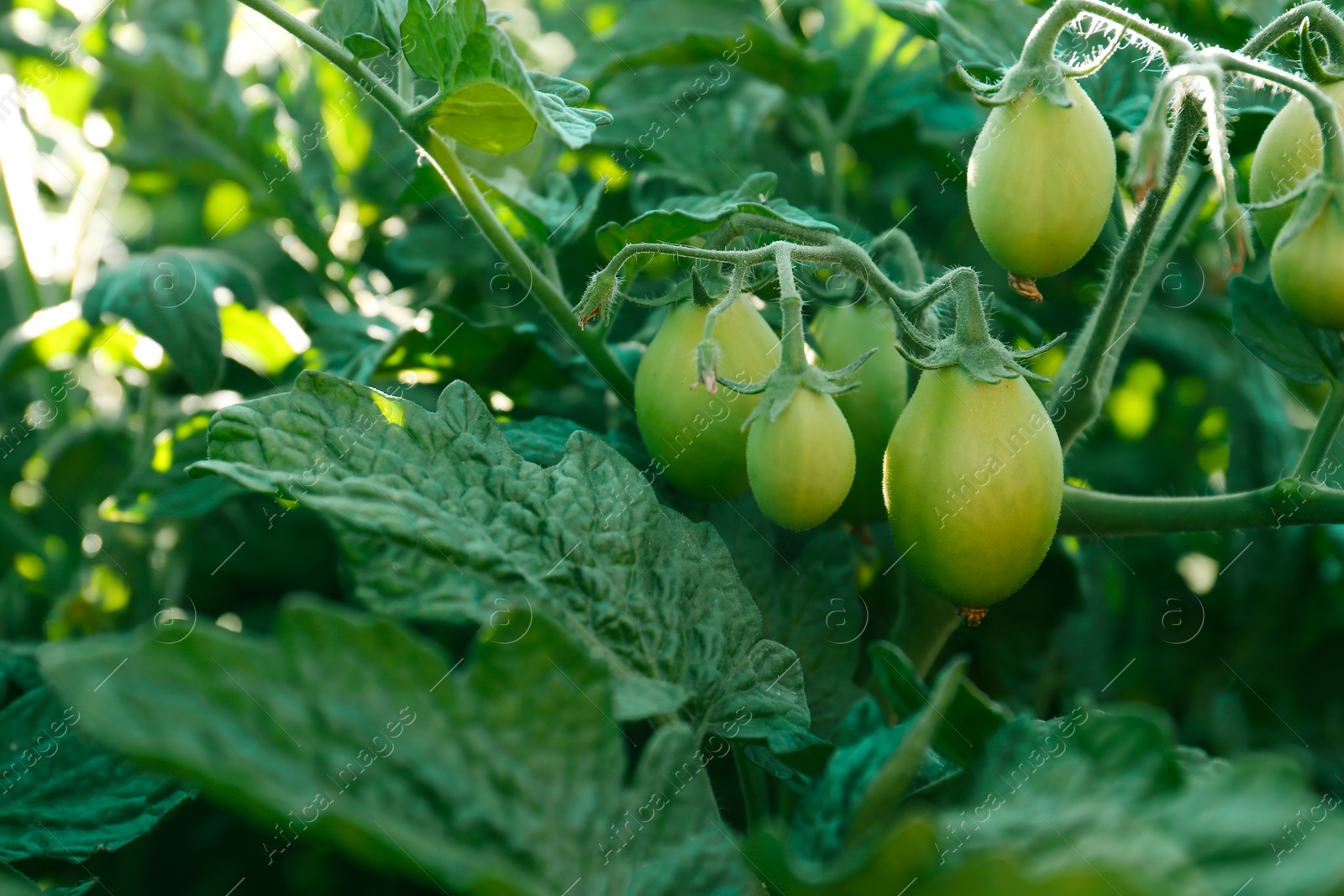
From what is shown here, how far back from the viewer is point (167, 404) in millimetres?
881

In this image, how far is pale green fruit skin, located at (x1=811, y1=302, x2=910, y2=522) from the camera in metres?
0.61

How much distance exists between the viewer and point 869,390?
61 centimetres

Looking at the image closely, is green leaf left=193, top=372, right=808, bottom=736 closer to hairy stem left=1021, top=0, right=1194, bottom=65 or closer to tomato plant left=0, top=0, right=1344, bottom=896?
tomato plant left=0, top=0, right=1344, bottom=896

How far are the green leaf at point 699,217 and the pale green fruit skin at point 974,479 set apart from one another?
109 mm

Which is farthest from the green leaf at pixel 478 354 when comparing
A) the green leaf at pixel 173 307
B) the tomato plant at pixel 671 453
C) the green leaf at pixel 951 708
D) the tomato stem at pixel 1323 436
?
the tomato stem at pixel 1323 436

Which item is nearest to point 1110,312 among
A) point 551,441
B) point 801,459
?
point 801,459

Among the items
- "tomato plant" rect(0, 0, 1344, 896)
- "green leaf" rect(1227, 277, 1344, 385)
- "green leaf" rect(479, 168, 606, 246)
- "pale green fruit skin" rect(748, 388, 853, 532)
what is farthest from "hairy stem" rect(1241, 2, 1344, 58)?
"green leaf" rect(479, 168, 606, 246)

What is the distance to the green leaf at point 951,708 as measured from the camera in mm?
446

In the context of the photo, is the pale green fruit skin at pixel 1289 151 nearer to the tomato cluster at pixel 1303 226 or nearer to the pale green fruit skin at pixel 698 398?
the tomato cluster at pixel 1303 226

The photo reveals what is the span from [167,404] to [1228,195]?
0.78 metres

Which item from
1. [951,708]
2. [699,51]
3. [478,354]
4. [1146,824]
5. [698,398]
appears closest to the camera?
[1146,824]

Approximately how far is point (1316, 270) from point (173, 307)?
26.3 inches

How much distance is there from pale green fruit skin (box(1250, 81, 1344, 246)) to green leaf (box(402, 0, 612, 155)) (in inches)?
13.6

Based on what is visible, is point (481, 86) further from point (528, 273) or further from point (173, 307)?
point (173, 307)
